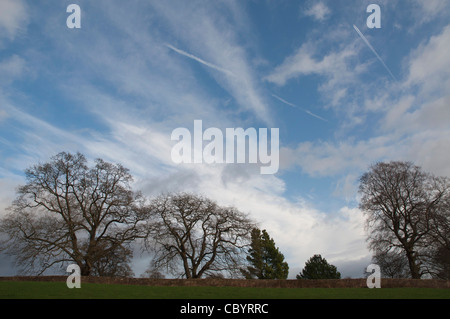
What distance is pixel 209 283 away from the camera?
2044 centimetres

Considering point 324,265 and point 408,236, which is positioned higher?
point 408,236

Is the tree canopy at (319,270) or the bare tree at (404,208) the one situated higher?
the bare tree at (404,208)

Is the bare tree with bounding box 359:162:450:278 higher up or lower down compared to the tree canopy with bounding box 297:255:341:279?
higher up

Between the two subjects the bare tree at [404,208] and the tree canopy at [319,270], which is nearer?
the bare tree at [404,208]

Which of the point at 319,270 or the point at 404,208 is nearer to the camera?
the point at 404,208

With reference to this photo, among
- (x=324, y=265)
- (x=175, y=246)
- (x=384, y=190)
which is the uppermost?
(x=384, y=190)

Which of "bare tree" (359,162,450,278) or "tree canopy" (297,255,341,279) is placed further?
"tree canopy" (297,255,341,279)
